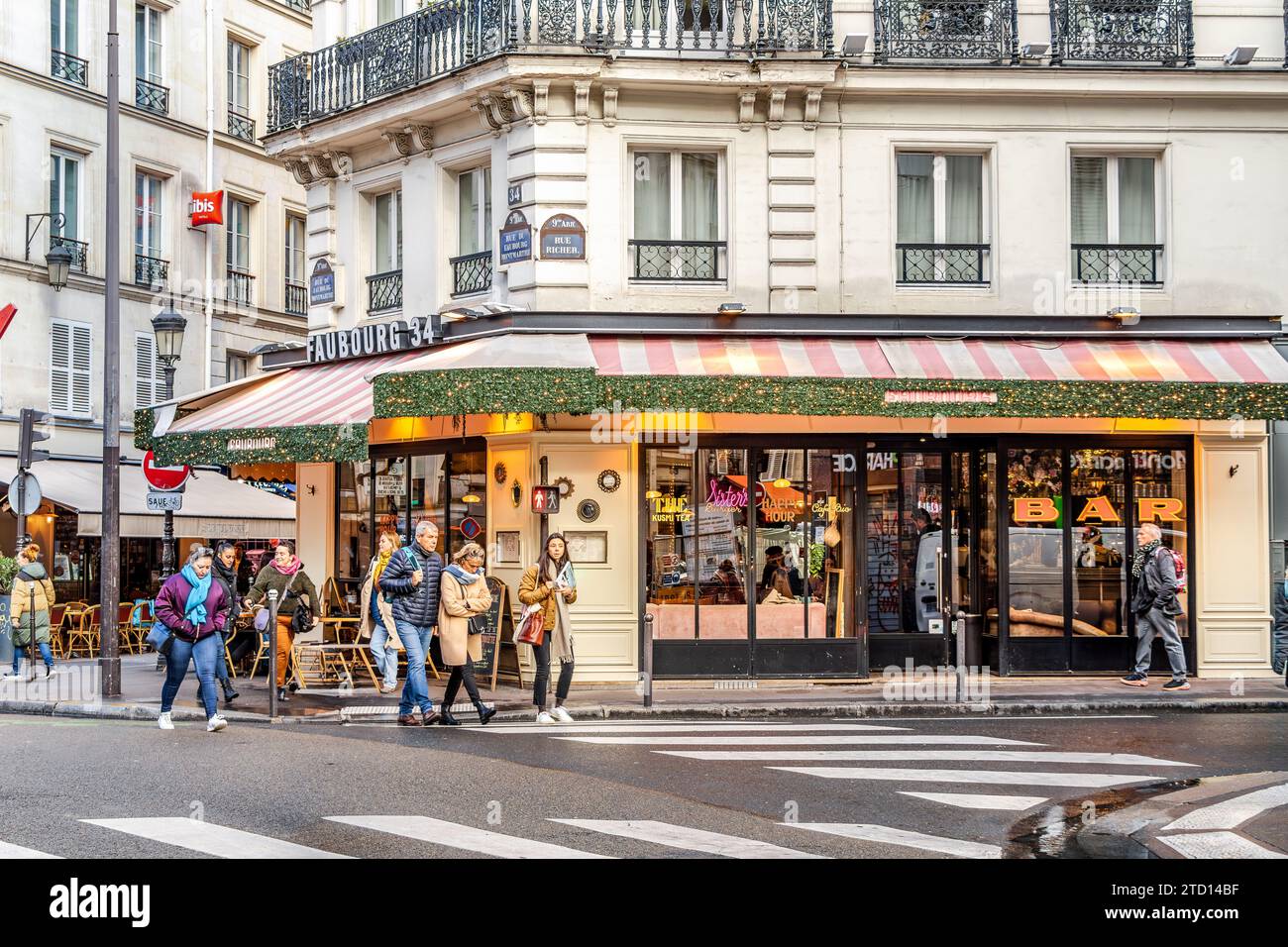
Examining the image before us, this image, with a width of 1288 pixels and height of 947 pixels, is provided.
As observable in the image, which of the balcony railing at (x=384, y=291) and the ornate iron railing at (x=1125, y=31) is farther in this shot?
the balcony railing at (x=384, y=291)

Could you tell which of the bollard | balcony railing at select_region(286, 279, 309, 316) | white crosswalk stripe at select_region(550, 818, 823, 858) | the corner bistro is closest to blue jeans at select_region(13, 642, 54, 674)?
the corner bistro

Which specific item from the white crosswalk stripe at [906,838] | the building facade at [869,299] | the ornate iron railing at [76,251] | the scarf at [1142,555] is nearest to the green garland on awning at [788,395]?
the building facade at [869,299]

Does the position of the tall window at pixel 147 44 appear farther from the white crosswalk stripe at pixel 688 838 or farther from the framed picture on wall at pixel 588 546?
the white crosswalk stripe at pixel 688 838

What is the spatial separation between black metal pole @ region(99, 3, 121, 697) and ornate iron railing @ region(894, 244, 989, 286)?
29.9 feet

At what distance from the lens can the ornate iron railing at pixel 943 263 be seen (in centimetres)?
1747

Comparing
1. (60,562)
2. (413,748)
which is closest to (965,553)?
(413,748)

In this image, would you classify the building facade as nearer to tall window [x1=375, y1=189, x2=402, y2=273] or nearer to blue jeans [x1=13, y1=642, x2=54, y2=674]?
tall window [x1=375, y1=189, x2=402, y2=273]

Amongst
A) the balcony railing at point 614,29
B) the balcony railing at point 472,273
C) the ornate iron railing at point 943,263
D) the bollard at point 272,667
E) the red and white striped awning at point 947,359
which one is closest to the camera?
the bollard at point 272,667

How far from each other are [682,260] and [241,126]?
55.2 ft

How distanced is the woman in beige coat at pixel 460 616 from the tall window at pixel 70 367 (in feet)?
51.2

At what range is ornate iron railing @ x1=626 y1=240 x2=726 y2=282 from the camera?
17328 mm

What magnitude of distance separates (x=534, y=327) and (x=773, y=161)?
3.51 m

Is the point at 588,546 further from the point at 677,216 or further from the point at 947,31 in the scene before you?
the point at 947,31

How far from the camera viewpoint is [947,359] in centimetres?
1641
